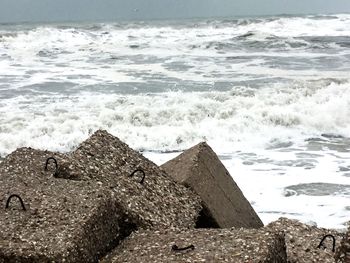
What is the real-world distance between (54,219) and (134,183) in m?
0.80

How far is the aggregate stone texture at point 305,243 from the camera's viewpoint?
2707 mm

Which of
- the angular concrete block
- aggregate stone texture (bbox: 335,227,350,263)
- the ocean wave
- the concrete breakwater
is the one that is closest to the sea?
the ocean wave

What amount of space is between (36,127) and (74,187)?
6919 mm

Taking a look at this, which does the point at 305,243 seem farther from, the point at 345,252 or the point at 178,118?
the point at 178,118

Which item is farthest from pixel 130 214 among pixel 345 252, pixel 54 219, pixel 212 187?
pixel 345 252

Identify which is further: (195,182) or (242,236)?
(195,182)

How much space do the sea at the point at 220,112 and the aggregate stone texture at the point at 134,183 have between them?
2.32 meters

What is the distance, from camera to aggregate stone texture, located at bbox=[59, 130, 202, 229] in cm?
296

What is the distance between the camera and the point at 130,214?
9.27 feet

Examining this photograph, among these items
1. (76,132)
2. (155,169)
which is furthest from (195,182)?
(76,132)

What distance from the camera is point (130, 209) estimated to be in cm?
286

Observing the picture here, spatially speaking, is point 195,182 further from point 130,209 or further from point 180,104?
point 180,104

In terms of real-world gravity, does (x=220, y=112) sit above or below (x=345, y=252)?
below

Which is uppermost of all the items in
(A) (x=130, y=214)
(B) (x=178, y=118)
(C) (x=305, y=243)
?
(A) (x=130, y=214)
